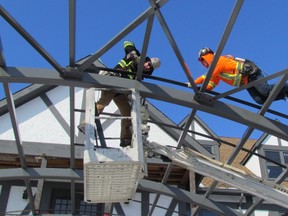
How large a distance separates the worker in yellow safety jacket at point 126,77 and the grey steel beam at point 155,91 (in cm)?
56

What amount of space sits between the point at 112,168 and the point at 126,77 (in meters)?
2.35

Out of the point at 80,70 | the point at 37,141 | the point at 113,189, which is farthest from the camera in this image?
the point at 37,141

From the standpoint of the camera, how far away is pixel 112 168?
214 inches

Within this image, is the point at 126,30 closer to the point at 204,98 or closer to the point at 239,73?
the point at 204,98

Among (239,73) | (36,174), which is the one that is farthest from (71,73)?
(36,174)

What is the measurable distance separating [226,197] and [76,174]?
5.44 meters

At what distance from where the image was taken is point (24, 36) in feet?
20.1

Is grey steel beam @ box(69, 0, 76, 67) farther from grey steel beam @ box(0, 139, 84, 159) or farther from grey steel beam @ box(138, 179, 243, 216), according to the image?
grey steel beam @ box(0, 139, 84, 159)

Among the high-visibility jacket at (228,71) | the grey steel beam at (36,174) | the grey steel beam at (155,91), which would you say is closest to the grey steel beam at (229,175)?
the grey steel beam at (155,91)

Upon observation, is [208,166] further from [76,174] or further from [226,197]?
[226,197]

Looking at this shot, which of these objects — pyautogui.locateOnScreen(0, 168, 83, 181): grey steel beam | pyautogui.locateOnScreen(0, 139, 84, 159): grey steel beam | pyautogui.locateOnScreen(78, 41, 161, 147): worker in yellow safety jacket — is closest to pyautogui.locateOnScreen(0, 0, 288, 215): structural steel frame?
pyautogui.locateOnScreen(78, 41, 161, 147): worker in yellow safety jacket

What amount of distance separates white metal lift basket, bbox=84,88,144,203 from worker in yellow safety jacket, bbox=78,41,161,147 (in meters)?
1.12

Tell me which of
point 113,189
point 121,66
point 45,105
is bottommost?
point 113,189

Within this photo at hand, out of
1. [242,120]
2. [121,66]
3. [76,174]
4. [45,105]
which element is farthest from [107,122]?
[242,120]
